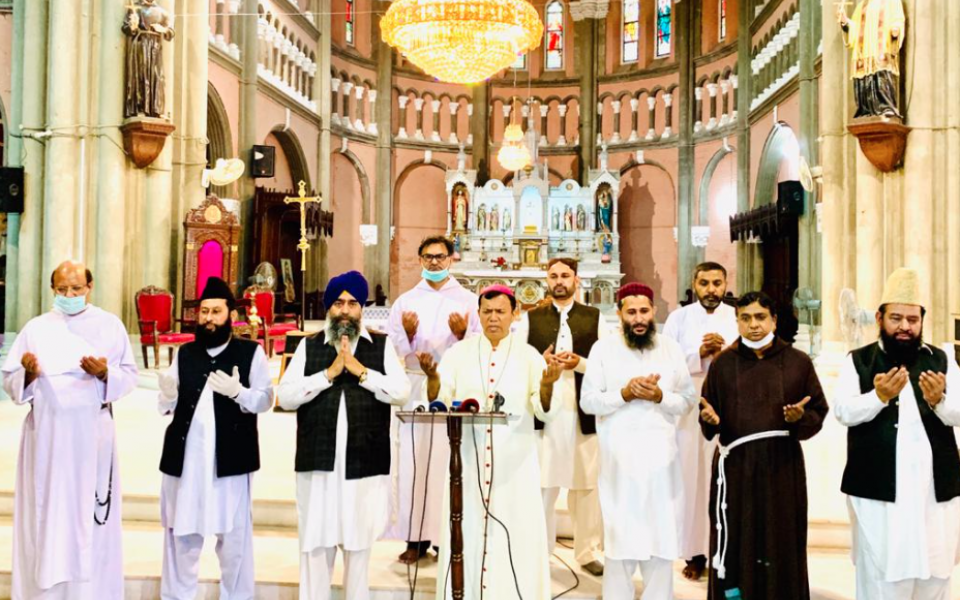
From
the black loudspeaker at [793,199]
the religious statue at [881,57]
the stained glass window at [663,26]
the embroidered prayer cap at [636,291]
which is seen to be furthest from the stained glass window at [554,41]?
the embroidered prayer cap at [636,291]

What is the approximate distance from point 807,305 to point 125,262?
28.4ft

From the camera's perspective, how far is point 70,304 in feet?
11.8

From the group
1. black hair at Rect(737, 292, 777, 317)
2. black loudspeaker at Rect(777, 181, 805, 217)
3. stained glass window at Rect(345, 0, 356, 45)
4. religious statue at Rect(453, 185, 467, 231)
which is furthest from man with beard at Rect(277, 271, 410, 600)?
stained glass window at Rect(345, 0, 356, 45)

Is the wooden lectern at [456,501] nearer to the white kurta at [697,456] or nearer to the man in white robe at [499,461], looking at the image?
the man in white robe at [499,461]

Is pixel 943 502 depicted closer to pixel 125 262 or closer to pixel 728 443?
pixel 728 443

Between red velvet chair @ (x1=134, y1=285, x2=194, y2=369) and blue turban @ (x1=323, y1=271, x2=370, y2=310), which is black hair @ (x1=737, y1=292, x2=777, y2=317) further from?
red velvet chair @ (x1=134, y1=285, x2=194, y2=369)

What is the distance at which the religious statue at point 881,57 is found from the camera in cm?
745

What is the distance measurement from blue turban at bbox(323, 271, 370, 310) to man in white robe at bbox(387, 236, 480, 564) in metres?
0.62

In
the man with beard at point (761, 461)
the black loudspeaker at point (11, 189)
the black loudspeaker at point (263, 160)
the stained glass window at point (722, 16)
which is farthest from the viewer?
the stained glass window at point (722, 16)

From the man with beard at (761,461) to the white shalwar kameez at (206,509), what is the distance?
2081 mm

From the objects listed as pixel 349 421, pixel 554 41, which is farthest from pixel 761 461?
pixel 554 41

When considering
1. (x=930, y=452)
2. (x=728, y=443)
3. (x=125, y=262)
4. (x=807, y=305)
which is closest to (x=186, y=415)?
(x=728, y=443)

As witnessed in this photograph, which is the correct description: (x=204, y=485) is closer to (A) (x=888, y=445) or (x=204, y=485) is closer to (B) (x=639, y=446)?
(B) (x=639, y=446)

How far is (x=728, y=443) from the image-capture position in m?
3.34
